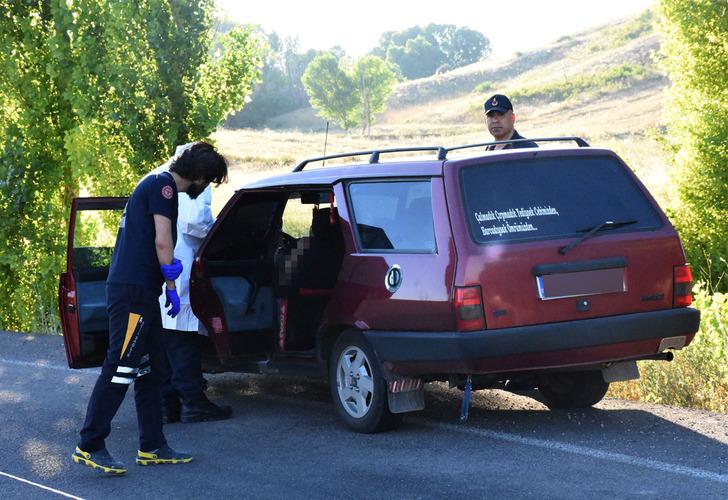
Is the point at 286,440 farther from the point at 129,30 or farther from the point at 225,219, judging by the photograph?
the point at 129,30

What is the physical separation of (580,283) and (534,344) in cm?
48

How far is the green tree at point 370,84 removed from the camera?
4070 inches

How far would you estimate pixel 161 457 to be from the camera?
6.86 meters

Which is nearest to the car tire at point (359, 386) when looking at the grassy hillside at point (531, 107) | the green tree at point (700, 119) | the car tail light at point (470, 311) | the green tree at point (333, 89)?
the car tail light at point (470, 311)

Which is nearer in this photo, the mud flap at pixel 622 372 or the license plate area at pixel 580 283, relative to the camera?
the license plate area at pixel 580 283

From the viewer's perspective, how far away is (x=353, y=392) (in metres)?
7.46

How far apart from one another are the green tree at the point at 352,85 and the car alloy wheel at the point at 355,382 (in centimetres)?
9644

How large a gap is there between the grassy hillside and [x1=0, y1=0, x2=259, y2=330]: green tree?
16.8 metres

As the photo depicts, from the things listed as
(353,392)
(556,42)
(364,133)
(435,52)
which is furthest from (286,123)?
(353,392)

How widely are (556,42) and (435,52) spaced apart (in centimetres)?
3097

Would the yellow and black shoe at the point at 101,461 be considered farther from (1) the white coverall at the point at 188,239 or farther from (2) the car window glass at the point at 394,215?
(2) the car window glass at the point at 394,215

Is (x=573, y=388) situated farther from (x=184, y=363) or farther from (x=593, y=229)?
(x=184, y=363)

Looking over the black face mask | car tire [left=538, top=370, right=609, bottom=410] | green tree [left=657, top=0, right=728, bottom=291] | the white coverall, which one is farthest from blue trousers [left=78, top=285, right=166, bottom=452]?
green tree [left=657, top=0, right=728, bottom=291]

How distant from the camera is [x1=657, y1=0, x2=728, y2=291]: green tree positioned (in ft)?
62.1
